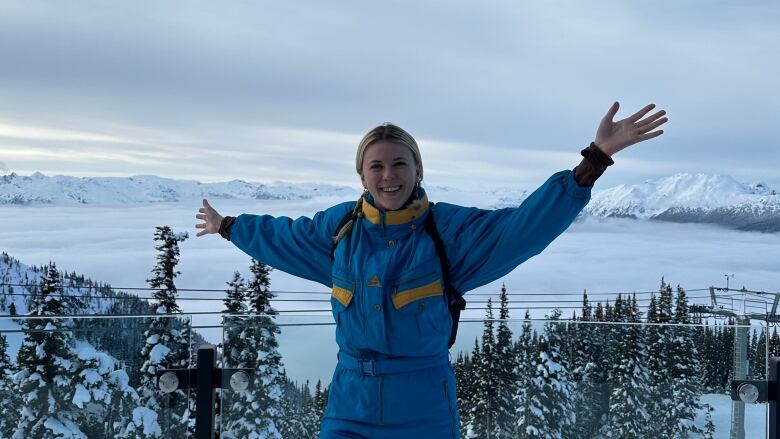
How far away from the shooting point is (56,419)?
396cm

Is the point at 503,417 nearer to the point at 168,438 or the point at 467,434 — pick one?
the point at 467,434

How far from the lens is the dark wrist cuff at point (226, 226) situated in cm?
350

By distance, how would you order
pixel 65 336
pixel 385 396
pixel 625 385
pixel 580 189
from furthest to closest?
1. pixel 625 385
2. pixel 65 336
3. pixel 385 396
4. pixel 580 189

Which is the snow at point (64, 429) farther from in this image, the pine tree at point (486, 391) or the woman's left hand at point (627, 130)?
the woman's left hand at point (627, 130)

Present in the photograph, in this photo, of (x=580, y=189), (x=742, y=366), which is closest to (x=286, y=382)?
(x=580, y=189)

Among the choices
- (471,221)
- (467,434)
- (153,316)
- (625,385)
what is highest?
(471,221)

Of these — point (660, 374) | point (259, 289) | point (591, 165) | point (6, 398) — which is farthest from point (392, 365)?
point (259, 289)

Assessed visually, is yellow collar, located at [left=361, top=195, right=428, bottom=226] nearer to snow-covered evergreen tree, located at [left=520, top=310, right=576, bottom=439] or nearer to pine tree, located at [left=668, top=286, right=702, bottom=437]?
snow-covered evergreen tree, located at [left=520, top=310, right=576, bottom=439]

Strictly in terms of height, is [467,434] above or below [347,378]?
below

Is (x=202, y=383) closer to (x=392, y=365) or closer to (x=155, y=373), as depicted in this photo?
(x=155, y=373)

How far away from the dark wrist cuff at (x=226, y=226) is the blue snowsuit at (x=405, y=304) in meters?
0.79

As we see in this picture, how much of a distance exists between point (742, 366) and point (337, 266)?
2.42m

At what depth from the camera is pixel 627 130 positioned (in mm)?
2559

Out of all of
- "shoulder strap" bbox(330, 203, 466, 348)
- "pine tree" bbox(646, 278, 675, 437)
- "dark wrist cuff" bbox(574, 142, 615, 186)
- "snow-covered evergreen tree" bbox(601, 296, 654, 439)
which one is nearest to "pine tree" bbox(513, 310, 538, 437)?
"snow-covered evergreen tree" bbox(601, 296, 654, 439)
